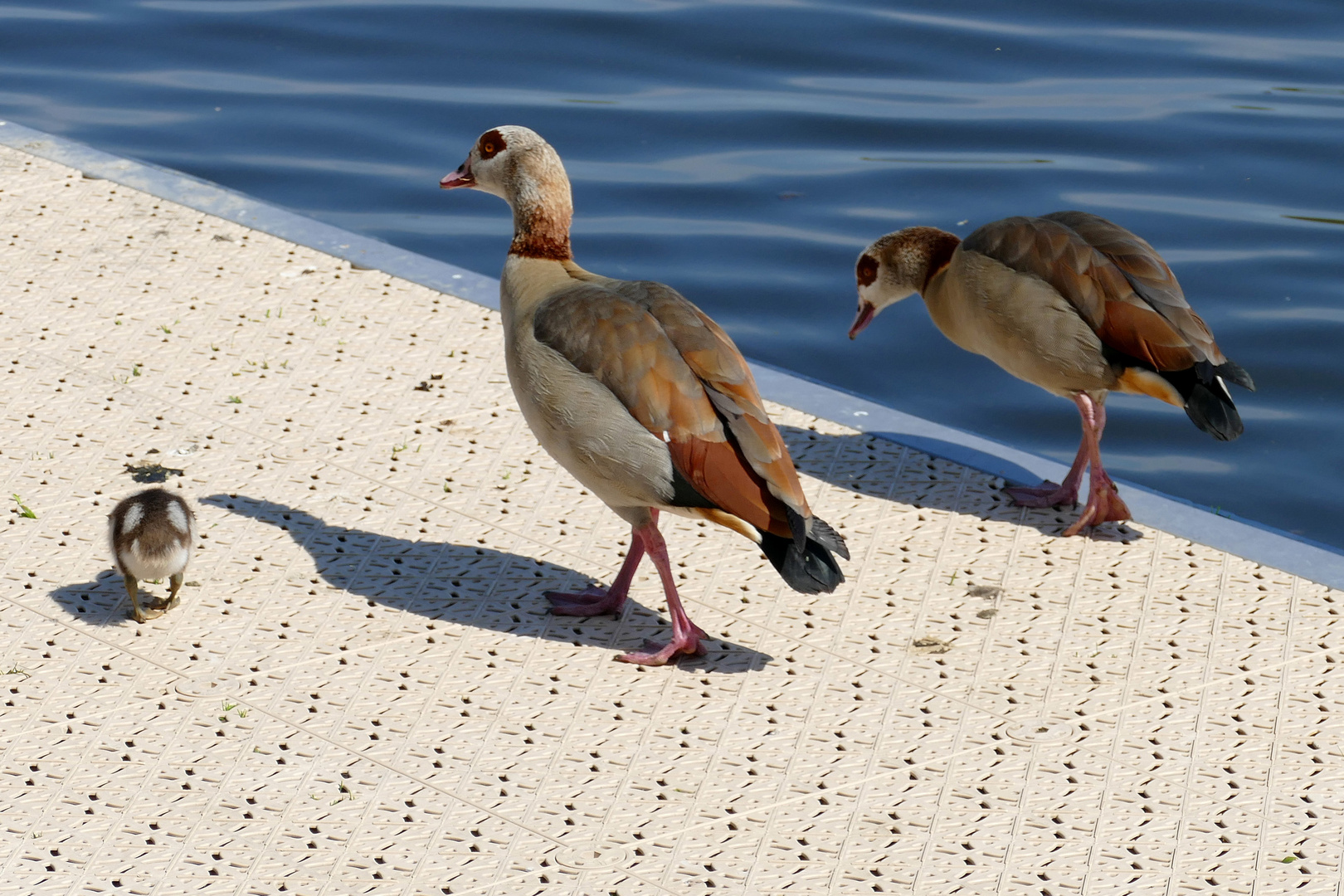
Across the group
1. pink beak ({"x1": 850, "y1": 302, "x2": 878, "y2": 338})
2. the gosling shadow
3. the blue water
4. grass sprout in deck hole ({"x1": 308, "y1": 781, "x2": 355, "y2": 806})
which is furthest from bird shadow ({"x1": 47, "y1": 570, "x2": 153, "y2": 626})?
the blue water

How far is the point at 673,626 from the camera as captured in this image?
16.3ft

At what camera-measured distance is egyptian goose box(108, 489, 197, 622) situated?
475 centimetres

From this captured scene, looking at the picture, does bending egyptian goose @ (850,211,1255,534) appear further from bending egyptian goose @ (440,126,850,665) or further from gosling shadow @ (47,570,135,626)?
gosling shadow @ (47,570,135,626)

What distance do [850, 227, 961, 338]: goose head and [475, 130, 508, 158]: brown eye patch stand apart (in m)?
1.65

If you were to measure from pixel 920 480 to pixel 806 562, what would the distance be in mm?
1407

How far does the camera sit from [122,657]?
4.76 m

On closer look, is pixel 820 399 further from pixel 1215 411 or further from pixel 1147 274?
pixel 1215 411

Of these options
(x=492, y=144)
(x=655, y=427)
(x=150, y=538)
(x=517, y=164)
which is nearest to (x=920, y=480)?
(x=655, y=427)

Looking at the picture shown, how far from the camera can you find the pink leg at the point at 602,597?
5.11 metres

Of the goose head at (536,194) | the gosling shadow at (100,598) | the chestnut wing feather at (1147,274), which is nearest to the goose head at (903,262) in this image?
the chestnut wing feather at (1147,274)

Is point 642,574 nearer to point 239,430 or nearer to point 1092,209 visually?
point 239,430

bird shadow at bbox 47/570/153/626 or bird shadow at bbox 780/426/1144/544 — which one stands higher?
bird shadow at bbox 47/570/153/626

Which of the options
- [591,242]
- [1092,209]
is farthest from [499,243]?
[1092,209]

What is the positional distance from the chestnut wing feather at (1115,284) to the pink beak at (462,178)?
1.84 metres
